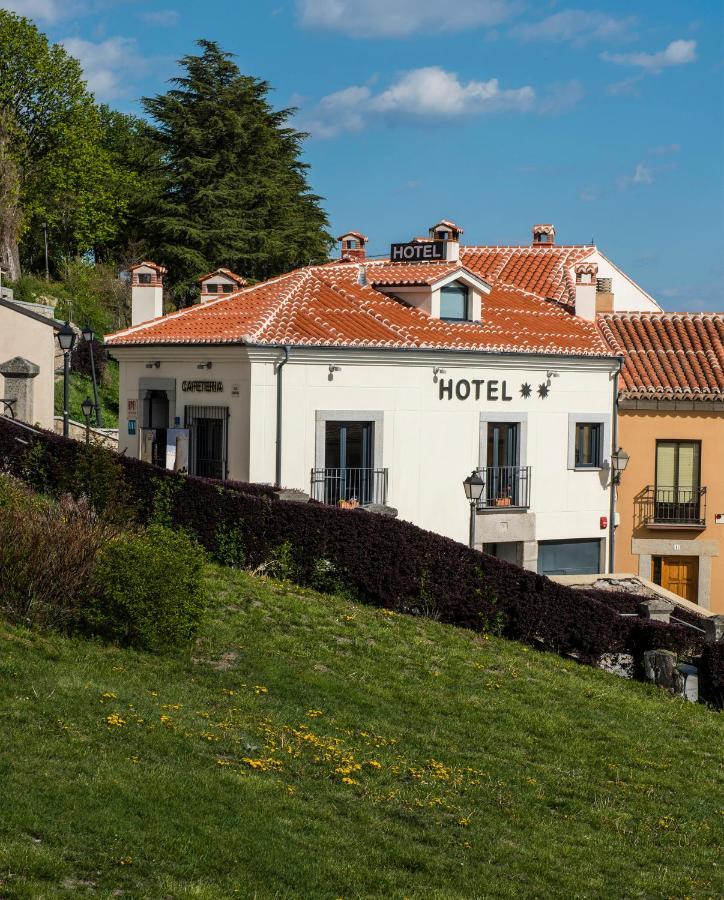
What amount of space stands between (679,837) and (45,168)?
183ft

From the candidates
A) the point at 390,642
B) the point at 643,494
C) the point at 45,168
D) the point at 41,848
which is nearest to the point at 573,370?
the point at 643,494

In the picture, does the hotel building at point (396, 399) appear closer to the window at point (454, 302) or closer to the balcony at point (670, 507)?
the window at point (454, 302)

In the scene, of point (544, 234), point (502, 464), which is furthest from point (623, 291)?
point (502, 464)

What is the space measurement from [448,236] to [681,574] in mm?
11570

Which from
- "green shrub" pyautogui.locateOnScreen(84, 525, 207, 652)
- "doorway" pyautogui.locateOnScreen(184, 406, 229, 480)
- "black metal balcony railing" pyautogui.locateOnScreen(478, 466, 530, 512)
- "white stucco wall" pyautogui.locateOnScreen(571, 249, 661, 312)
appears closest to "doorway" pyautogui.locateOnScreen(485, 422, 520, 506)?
"black metal balcony railing" pyautogui.locateOnScreen(478, 466, 530, 512)

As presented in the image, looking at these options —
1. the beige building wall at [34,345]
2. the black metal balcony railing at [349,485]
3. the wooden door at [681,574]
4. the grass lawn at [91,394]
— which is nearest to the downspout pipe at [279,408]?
the black metal balcony railing at [349,485]

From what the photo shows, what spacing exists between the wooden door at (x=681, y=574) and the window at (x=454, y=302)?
8620mm

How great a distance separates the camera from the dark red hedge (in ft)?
68.9

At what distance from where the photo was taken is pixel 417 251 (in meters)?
37.4

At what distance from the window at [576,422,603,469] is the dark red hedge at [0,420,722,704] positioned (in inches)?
490

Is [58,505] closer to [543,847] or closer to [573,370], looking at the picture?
[543,847]

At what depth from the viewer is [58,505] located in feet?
59.8

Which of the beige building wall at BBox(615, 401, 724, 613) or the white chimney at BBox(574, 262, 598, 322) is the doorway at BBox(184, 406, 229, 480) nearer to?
the beige building wall at BBox(615, 401, 724, 613)

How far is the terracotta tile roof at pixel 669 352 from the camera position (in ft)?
113
